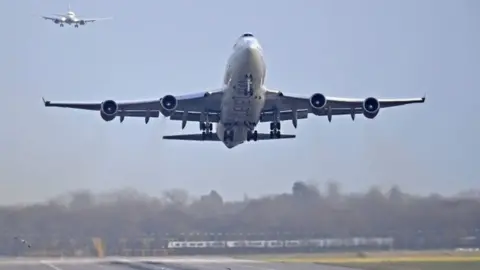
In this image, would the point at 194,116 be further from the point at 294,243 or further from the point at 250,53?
the point at 250,53

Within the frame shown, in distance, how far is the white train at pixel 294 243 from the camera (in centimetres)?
5534

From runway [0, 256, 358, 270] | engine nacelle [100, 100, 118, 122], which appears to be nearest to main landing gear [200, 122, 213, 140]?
engine nacelle [100, 100, 118, 122]

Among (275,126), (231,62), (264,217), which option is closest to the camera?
(231,62)

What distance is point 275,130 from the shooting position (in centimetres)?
5366

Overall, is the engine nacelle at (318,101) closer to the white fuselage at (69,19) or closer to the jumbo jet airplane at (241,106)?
the jumbo jet airplane at (241,106)

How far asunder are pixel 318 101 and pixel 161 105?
24.8 ft

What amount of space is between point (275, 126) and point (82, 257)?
13765 millimetres

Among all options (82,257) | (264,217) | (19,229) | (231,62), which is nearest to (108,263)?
(82,257)

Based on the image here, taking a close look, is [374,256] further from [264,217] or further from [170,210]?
[170,210]

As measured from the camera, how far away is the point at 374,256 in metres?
55.7

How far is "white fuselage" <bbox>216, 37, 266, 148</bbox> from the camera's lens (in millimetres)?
45781

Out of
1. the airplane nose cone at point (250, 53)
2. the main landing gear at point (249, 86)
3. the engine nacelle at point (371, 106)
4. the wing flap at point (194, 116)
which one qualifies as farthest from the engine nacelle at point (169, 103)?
the engine nacelle at point (371, 106)

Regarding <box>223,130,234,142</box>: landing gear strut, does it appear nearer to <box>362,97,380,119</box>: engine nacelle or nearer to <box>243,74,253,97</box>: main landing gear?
<box>243,74,253,97</box>: main landing gear

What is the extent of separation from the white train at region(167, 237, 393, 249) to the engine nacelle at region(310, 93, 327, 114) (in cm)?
932
